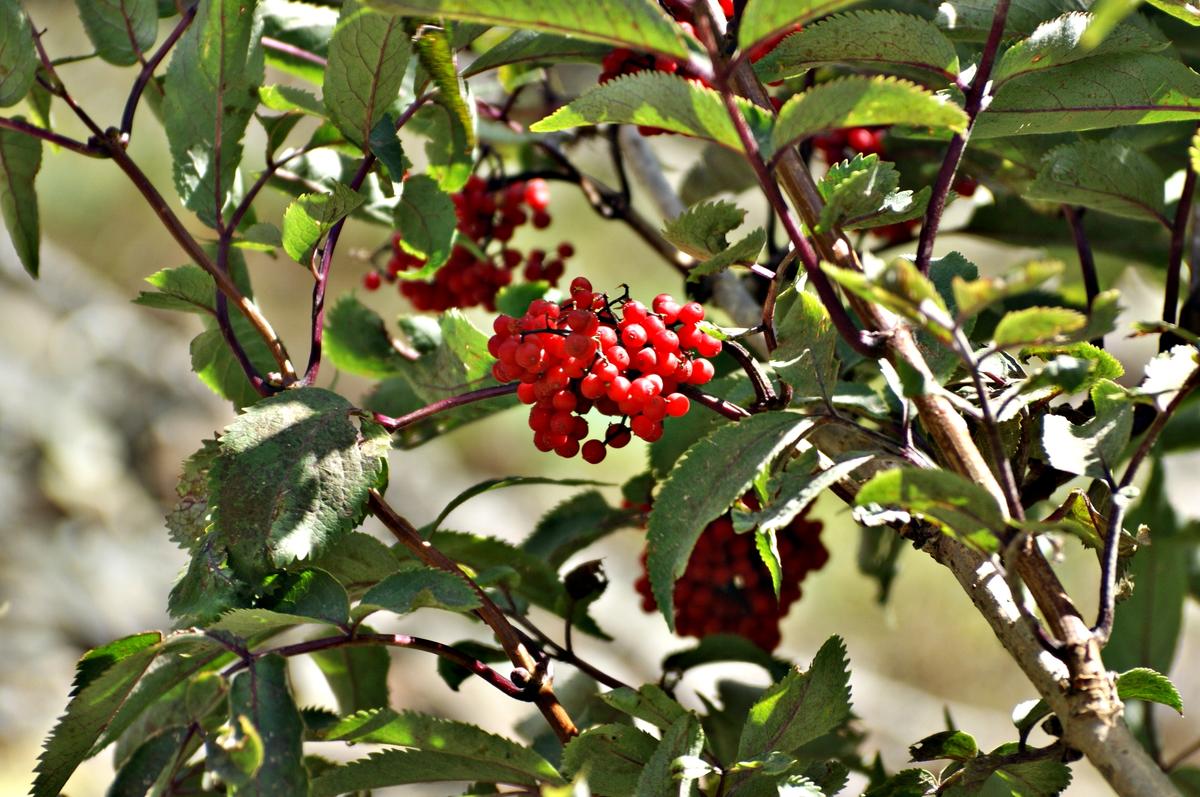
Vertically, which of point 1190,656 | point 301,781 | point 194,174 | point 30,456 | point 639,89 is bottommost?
point 301,781

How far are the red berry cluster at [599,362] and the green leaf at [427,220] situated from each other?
192mm

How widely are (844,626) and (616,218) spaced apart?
2.51 meters

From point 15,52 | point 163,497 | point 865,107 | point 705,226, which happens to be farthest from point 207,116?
point 163,497

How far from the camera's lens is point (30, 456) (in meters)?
3.43

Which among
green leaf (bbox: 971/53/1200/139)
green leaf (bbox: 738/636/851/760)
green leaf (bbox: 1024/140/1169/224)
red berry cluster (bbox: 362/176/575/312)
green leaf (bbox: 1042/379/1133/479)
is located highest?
red berry cluster (bbox: 362/176/575/312)

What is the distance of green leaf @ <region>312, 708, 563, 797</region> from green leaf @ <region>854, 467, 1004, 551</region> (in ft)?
0.87

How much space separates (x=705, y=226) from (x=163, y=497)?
10.7 ft

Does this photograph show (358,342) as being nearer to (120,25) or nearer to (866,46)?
(120,25)

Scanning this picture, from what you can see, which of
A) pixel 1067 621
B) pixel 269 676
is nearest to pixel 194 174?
pixel 269 676

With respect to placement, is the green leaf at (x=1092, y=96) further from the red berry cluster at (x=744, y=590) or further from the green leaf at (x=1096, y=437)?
the red berry cluster at (x=744, y=590)

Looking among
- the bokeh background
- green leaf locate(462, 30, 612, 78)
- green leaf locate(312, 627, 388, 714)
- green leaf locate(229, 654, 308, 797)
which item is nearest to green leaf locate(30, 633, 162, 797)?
green leaf locate(229, 654, 308, 797)

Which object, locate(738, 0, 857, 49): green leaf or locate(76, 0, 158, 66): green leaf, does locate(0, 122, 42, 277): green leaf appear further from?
locate(738, 0, 857, 49): green leaf

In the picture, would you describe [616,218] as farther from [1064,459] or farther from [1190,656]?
[1190,656]

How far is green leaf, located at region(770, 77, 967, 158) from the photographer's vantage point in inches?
18.7
